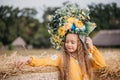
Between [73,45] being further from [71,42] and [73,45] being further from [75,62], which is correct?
[75,62]

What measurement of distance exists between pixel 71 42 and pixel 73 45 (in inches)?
0.9

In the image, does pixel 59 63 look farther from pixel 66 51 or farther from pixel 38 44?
pixel 38 44

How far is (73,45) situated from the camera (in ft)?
6.26

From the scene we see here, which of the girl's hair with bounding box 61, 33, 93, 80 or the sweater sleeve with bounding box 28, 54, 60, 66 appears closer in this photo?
the sweater sleeve with bounding box 28, 54, 60, 66

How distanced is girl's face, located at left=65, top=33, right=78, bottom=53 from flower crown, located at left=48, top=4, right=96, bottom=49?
3 centimetres

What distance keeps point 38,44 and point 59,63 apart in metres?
18.3

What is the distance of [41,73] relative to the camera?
2.06 metres

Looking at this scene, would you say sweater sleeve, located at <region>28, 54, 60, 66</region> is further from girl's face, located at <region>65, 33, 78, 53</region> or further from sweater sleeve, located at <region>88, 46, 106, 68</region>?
sweater sleeve, located at <region>88, 46, 106, 68</region>

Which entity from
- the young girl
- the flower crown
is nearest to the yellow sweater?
the young girl

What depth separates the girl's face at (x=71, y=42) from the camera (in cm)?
190

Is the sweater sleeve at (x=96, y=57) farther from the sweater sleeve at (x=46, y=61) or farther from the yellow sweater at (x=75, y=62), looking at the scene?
the sweater sleeve at (x=46, y=61)

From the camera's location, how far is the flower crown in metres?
1.92

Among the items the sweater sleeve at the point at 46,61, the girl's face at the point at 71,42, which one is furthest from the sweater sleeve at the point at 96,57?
the sweater sleeve at the point at 46,61

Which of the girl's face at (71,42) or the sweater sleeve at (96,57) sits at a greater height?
the girl's face at (71,42)
